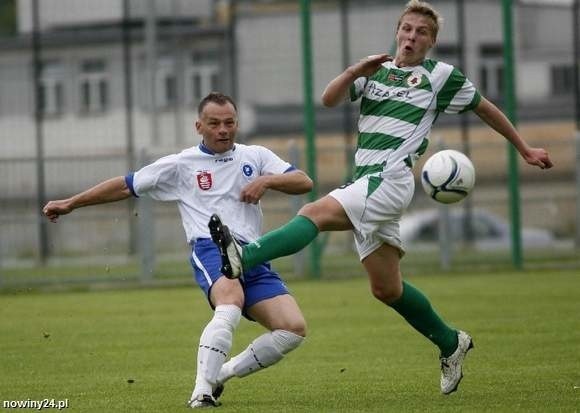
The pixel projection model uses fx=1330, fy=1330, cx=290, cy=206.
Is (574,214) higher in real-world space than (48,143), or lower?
lower

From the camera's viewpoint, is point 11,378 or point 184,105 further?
point 184,105

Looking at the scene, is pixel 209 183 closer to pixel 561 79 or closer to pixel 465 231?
pixel 465 231

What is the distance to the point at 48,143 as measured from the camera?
22422 millimetres

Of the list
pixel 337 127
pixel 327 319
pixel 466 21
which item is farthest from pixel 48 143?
pixel 327 319

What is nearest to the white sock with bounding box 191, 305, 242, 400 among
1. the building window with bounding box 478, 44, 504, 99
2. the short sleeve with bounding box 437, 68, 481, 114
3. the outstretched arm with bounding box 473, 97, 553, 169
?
the short sleeve with bounding box 437, 68, 481, 114

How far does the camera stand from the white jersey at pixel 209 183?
24.8 feet

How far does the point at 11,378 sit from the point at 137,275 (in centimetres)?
979

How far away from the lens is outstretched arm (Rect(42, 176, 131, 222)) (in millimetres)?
7574

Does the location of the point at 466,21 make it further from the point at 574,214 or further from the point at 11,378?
the point at 11,378

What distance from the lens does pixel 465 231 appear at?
68.4 feet

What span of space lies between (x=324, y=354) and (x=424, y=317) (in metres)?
2.30

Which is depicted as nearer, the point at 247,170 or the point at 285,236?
the point at 285,236

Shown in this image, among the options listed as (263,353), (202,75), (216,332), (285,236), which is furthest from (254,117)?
(216,332)

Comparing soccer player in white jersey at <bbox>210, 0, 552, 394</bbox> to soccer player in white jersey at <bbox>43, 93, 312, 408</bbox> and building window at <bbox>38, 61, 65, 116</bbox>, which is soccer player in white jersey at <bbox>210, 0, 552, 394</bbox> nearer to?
soccer player in white jersey at <bbox>43, 93, 312, 408</bbox>
